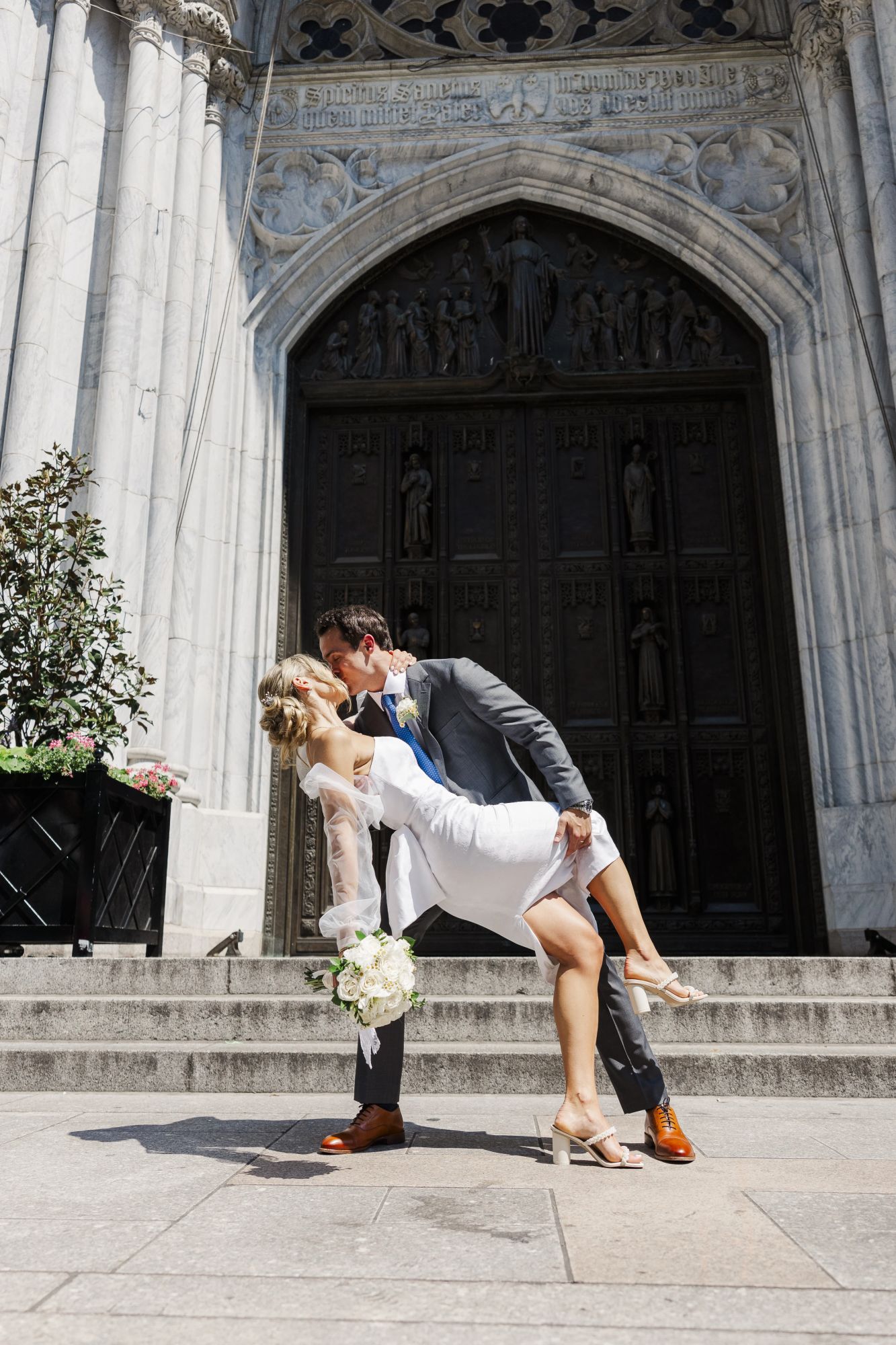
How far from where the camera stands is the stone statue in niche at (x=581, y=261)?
35.6ft

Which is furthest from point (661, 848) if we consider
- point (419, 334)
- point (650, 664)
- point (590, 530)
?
point (419, 334)

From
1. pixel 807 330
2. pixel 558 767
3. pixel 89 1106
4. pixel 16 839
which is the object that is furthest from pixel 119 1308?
pixel 807 330

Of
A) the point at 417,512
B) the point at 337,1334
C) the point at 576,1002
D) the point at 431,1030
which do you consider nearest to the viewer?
the point at 337,1334

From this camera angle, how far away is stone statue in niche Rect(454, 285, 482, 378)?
1054 cm

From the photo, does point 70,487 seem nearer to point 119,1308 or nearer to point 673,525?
point 673,525

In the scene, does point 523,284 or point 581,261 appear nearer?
point 523,284

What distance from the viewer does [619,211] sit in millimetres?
10594

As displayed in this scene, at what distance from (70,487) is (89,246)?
129 inches

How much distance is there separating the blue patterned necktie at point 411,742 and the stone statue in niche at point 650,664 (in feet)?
20.8

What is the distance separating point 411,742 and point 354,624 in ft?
1.39

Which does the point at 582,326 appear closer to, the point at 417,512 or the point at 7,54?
the point at 417,512

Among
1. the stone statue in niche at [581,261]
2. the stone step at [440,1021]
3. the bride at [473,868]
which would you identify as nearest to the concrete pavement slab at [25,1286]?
the bride at [473,868]

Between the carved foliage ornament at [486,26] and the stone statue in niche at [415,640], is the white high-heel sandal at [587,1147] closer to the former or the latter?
the stone statue in niche at [415,640]

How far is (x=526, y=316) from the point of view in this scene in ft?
34.5
